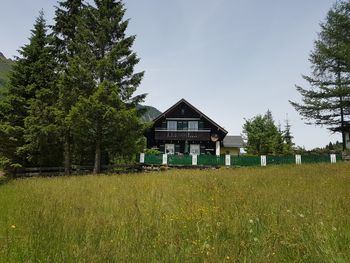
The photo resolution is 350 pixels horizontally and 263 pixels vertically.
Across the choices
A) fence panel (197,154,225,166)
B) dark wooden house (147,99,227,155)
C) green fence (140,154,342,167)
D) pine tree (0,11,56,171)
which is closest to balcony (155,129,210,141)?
dark wooden house (147,99,227,155)

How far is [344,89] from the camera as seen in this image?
1494 inches

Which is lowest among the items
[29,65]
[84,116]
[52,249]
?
[52,249]

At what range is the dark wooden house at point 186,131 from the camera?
161 ft

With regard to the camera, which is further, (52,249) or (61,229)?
(61,229)

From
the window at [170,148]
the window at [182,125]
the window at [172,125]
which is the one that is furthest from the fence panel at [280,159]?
the window at [170,148]

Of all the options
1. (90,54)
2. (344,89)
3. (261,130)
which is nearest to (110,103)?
(90,54)

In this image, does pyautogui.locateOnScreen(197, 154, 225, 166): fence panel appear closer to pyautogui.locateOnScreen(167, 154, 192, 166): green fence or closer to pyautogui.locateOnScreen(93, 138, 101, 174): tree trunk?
pyautogui.locateOnScreen(167, 154, 192, 166): green fence

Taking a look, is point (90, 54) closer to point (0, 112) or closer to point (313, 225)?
point (0, 112)

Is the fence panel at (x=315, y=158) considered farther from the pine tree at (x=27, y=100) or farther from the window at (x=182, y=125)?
the pine tree at (x=27, y=100)

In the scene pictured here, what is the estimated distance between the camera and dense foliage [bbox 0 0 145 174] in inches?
924

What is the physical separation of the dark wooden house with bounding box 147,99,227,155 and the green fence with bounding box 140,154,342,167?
50.2 ft

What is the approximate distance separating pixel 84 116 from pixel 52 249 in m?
18.6

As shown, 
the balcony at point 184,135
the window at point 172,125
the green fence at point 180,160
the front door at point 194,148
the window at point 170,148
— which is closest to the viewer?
the green fence at point 180,160

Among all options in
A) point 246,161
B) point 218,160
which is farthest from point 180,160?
point 246,161
